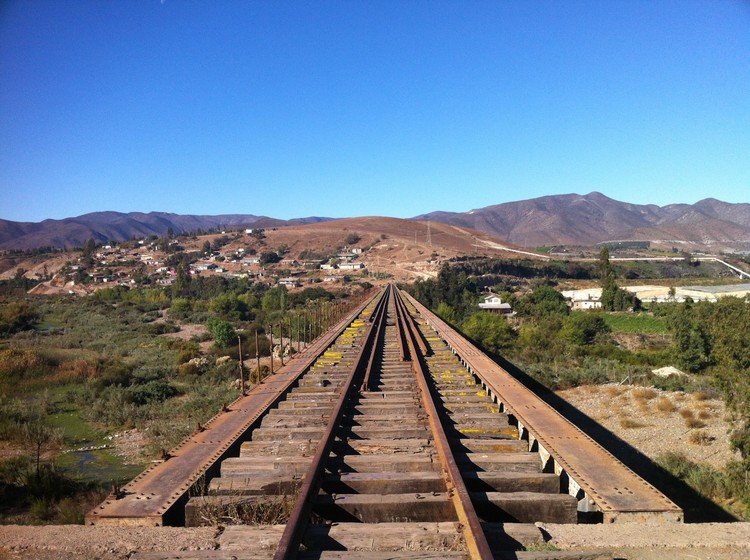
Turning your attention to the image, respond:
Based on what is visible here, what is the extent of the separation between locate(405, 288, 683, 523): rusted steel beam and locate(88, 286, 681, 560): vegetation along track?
1 centimetres

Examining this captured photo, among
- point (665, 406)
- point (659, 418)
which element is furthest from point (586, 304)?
point (659, 418)

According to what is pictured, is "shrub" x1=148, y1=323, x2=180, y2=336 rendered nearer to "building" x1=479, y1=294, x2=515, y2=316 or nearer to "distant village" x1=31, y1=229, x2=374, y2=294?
"building" x1=479, y1=294, x2=515, y2=316

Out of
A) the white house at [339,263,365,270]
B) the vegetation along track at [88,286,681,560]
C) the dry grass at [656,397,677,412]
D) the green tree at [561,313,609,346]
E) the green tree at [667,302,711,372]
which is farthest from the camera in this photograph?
the white house at [339,263,365,270]

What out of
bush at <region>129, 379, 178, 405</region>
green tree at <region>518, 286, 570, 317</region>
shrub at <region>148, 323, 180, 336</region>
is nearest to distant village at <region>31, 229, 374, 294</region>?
green tree at <region>518, 286, 570, 317</region>

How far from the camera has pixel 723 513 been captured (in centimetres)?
709

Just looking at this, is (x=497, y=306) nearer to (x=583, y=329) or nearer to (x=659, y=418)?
(x=583, y=329)

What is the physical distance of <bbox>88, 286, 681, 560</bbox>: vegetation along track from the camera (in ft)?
10.4

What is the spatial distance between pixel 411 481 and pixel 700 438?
997cm

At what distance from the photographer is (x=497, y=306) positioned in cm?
6103

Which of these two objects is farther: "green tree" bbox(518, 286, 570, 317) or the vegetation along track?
"green tree" bbox(518, 286, 570, 317)

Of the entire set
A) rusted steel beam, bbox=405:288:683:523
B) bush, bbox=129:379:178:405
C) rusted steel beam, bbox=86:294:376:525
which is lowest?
bush, bbox=129:379:178:405

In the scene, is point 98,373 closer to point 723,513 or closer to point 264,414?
point 264,414

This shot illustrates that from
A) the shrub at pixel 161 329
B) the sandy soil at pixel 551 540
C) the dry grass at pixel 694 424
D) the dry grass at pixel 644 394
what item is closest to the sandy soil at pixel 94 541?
the sandy soil at pixel 551 540

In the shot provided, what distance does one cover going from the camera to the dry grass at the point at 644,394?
14.6 metres
